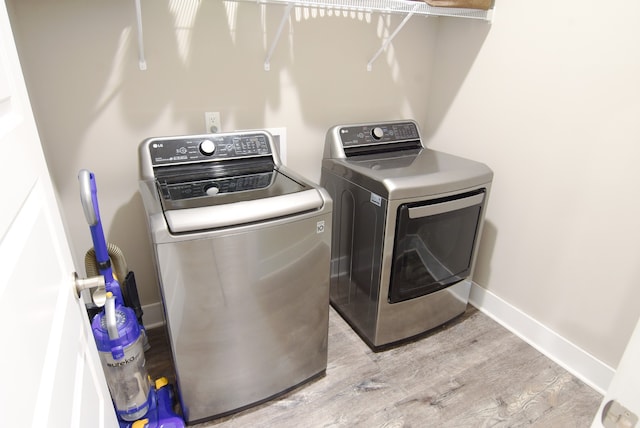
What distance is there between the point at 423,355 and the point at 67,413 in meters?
1.49

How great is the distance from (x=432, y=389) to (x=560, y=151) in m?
1.11

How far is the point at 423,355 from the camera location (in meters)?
1.68

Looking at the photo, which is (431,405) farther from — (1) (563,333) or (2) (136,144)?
(2) (136,144)

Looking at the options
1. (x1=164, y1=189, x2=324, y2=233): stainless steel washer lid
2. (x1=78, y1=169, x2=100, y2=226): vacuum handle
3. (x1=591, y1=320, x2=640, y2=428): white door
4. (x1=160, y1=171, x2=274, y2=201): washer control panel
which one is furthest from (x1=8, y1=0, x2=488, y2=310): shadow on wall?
(x1=591, y1=320, x2=640, y2=428): white door

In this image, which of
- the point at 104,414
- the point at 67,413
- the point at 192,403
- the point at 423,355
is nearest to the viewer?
the point at 67,413

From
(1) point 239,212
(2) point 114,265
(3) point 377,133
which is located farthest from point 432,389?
(2) point 114,265

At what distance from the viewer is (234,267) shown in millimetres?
1123

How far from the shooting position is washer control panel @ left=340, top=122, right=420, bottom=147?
1781 millimetres

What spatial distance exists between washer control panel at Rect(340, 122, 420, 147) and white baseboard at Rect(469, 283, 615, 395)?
2.98ft

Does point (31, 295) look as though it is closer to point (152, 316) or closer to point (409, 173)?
point (409, 173)

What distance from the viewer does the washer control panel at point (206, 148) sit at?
1.40 meters

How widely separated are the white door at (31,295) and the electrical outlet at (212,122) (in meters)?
1.01

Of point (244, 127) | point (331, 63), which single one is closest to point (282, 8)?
point (331, 63)

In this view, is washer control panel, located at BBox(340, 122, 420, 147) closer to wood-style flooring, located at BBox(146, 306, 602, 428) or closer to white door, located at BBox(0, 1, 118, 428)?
wood-style flooring, located at BBox(146, 306, 602, 428)
